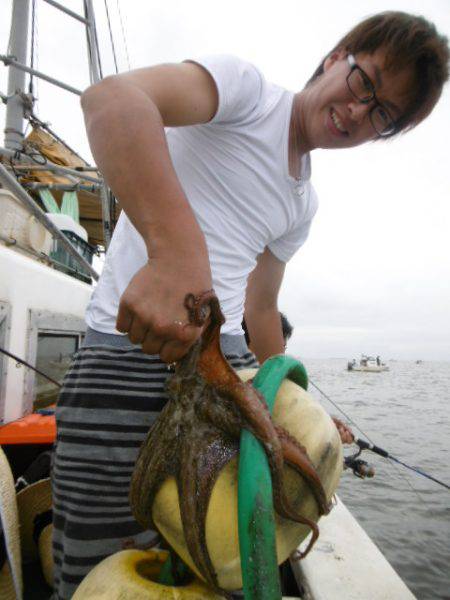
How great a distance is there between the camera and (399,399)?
25.3 m

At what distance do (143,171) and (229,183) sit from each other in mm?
667

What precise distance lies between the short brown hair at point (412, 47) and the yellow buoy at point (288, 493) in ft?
4.19

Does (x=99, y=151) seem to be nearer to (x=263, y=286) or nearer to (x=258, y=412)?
(x=258, y=412)

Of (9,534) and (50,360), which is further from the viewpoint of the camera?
(50,360)

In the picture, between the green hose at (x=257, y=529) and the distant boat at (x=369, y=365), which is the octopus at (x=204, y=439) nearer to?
the green hose at (x=257, y=529)

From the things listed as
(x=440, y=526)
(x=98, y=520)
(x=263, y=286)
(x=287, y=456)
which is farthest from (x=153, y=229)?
(x=440, y=526)

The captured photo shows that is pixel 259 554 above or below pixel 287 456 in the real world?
below

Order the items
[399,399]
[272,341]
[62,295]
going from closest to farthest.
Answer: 1. [272,341]
2. [62,295]
3. [399,399]

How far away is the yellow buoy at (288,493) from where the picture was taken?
2.49ft

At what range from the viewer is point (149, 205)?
0.86 m

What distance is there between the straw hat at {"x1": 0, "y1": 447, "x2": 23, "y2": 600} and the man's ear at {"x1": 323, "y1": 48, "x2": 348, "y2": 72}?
233 centimetres

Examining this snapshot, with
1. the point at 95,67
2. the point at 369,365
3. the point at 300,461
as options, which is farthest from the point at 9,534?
the point at 369,365

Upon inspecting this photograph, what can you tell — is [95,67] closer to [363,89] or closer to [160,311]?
[363,89]

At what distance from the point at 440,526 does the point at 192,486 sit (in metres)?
8.76
